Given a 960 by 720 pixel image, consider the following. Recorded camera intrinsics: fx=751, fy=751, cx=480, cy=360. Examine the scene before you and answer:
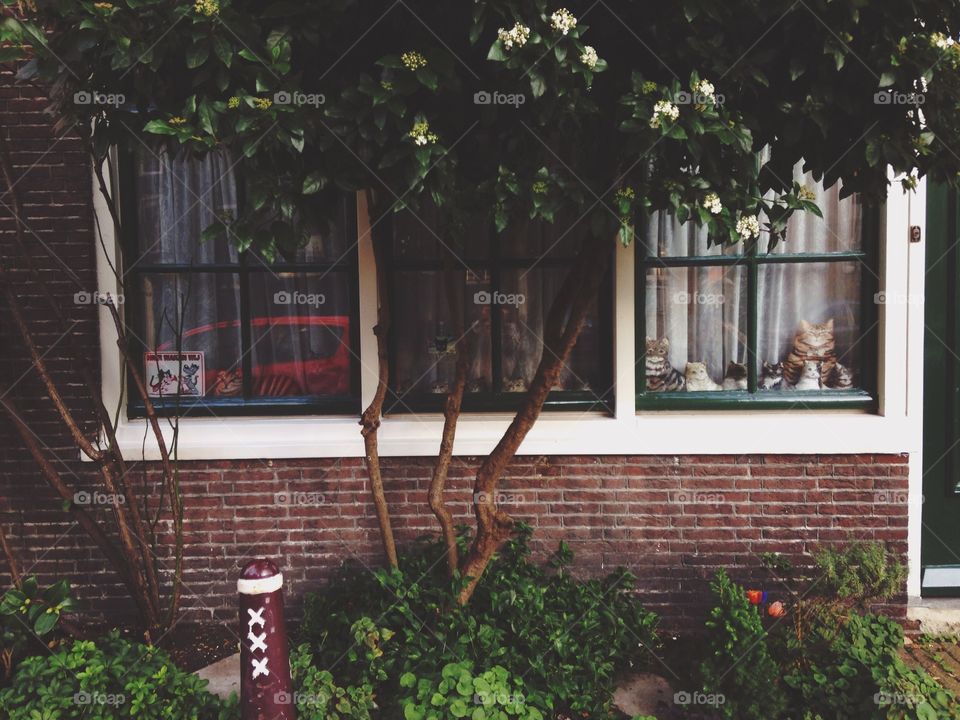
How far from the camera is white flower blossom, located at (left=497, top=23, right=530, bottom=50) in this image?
2715 mm

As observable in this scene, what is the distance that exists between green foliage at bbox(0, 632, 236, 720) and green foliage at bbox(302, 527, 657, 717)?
2.06 ft

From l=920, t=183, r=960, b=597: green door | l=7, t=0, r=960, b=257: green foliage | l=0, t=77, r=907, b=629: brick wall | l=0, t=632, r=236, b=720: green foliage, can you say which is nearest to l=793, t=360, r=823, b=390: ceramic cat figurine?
l=0, t=77, r=907, b=629: brick wall

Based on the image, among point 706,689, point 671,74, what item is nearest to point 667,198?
point 671,74

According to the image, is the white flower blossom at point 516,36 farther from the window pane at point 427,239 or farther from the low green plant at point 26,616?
the low green plant at point 26,616

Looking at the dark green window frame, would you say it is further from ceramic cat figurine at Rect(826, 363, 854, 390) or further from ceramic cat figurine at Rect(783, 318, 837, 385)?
ceramic cat figurine at Rect(783, 318, 837, 385)

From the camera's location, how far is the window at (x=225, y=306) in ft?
14.7

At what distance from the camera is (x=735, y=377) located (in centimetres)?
461

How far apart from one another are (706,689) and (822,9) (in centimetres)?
299

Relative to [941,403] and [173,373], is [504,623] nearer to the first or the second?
[173,373]

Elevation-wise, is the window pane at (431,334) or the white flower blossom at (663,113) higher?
the white flower blossom at (663,113)

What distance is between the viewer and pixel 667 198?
298cm

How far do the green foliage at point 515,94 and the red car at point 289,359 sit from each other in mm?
1493

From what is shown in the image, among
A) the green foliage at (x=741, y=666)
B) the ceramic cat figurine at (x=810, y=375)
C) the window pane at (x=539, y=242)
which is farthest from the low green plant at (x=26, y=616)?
the ceramic cat figurine at (x=810, y=375)

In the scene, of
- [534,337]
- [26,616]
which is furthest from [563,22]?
[26,616]
